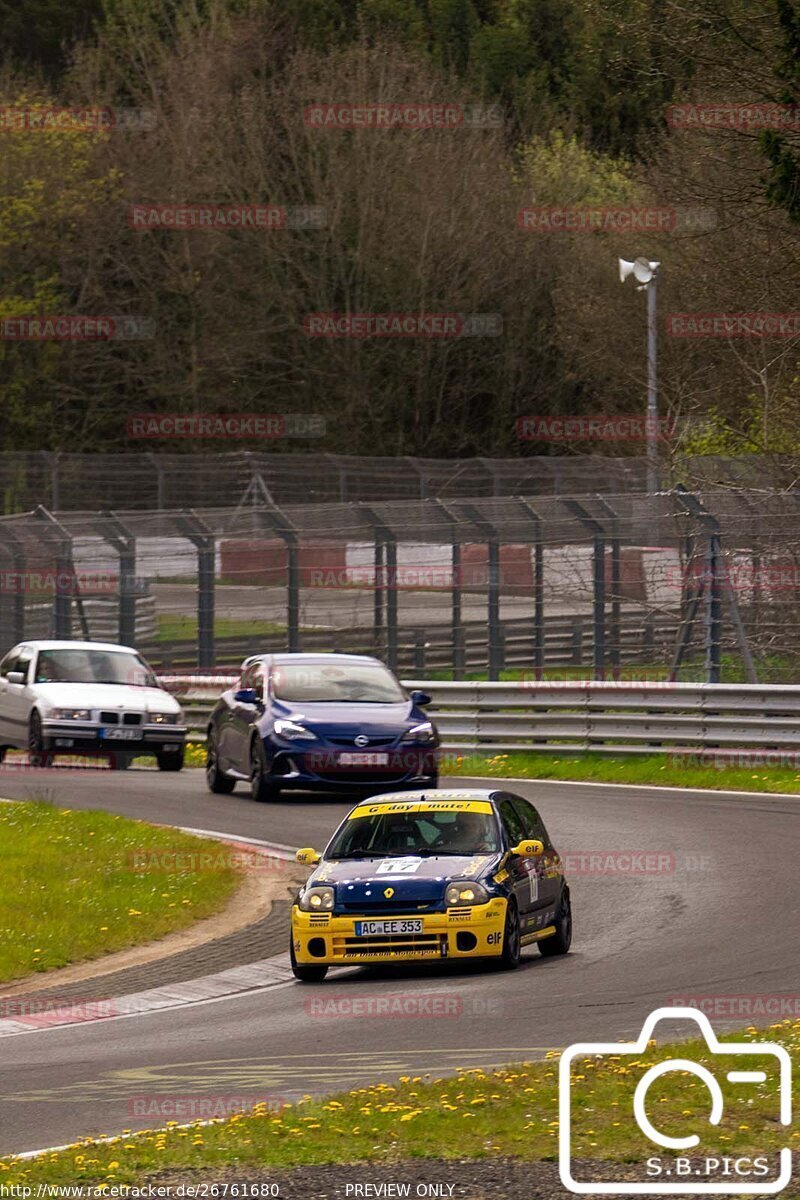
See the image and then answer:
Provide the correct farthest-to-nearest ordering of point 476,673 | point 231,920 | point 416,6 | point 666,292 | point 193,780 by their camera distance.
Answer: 1. point 416,6
2. point 666,292
3. point 476,673
4. point 193,780
5. point 231,920

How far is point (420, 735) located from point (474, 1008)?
9.67m

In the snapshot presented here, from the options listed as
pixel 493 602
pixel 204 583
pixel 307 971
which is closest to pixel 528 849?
pixel 307 971

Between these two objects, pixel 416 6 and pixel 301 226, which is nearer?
pixel 301 226

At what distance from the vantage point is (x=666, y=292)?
48.1 m

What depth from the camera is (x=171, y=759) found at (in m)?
26.4

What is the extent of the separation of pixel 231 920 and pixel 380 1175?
8.18m

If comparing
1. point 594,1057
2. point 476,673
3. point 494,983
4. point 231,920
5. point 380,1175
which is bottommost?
point 476,673

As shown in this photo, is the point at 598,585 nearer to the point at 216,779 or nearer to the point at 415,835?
the point at 216,779

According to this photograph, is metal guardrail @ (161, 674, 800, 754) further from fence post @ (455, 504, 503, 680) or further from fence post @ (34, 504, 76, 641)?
fence post @ (34, 504, 76, 641)

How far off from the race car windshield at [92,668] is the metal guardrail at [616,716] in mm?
3315

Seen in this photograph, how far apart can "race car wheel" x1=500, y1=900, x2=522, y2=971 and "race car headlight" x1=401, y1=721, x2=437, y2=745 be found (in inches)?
316

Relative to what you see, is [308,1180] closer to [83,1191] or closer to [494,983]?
[83,1191]

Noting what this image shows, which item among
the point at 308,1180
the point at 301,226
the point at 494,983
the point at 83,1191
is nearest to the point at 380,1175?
the point at 308,1180

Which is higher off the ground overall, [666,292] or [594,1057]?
[594,1057]
